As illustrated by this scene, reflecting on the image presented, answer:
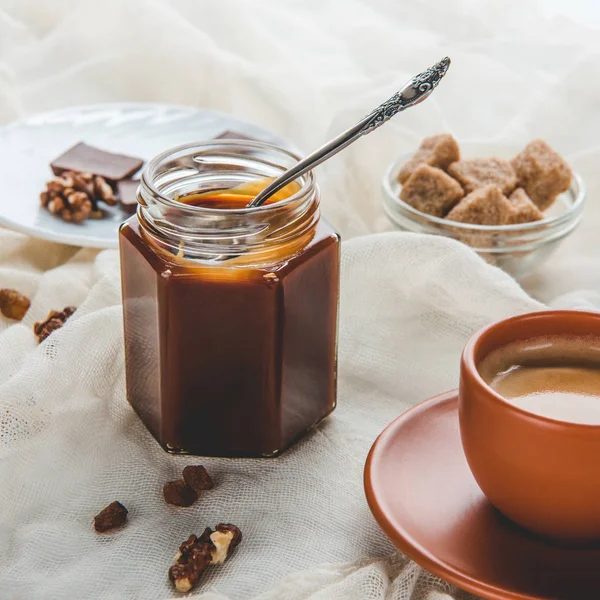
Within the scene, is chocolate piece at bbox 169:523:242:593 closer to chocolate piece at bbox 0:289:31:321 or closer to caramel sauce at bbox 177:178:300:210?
caramel sauce at bbox 177:178:300:210

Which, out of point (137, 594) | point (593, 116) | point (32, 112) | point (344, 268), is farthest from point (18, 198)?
point (593, 116)

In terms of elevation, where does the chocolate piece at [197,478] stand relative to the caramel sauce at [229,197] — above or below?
below

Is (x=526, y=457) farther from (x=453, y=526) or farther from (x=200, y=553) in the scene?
(x=200, y=553)

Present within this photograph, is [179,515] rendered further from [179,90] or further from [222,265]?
[179,90]

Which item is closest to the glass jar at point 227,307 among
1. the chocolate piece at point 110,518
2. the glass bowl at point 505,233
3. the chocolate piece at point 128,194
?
the chocolate piece at point 110,518

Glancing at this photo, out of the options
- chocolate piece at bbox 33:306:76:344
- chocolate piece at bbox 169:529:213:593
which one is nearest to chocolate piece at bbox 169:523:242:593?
chocolate piece at bbox 169:529:213:593

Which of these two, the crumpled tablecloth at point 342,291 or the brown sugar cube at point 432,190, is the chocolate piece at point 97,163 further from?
the brown sugar cube at point 432,190
